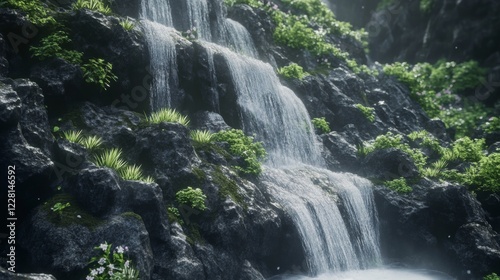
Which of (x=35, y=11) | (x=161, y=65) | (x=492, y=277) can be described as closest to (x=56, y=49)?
(x=35, y=11)

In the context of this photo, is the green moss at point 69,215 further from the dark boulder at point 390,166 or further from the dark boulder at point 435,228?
the dark boulder at point 390,166

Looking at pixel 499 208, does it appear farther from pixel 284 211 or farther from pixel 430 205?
pixel 284 211

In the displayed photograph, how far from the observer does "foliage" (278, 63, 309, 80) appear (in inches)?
707

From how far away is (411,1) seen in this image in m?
29.9

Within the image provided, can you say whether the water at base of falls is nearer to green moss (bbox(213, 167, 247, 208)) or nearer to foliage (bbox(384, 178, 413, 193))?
green moss (bbox(213, 167, 247, 208))

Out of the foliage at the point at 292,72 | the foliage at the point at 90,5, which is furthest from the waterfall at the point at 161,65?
the foliage at the point at 292,72

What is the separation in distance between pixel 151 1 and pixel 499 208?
1357cm

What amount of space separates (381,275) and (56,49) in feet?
33.9

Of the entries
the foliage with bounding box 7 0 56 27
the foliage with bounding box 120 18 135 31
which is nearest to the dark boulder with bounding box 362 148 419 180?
the foliage with bounding box 120 18 135 31

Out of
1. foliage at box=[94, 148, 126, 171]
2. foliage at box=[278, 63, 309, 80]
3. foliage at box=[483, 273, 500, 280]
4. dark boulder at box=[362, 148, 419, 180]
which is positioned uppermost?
foliage at box=[278, 63, 309, 80]

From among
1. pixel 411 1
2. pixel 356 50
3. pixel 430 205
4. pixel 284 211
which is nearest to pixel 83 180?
pixel 284 211

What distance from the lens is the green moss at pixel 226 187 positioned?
9.92 m

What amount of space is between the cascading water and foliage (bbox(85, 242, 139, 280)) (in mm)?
5280

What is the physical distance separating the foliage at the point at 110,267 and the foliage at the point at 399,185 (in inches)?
388
